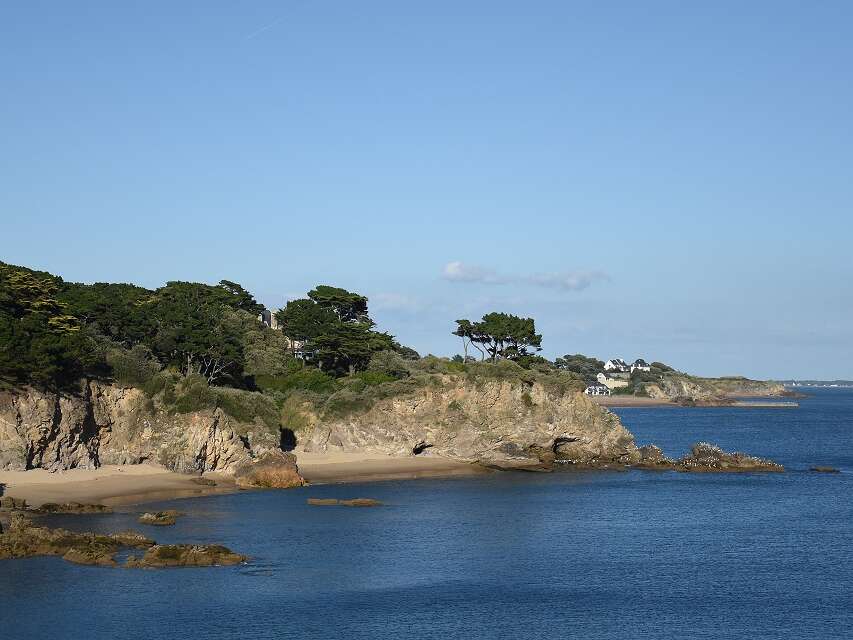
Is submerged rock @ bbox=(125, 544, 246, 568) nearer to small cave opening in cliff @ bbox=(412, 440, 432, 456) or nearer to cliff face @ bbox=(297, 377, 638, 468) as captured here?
cliff face @ bbox=(297, 377, 638, 468)

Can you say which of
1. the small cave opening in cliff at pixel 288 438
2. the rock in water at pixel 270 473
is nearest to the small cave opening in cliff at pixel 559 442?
the small cave opening in cliff at pixel 288 438

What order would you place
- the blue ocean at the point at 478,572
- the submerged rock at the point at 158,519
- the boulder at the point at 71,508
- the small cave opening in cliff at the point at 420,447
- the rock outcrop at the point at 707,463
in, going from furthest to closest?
1. the small cave opening in cliff at the point at 420,447
2. the rock outcrop at the point at 707,463
3. the boulder at the point at 71,508
4. the submerged rock at the point at 158,519
5. the blue ocean at the point at 478,572

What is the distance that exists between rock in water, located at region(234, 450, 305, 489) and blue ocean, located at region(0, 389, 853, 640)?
216cm

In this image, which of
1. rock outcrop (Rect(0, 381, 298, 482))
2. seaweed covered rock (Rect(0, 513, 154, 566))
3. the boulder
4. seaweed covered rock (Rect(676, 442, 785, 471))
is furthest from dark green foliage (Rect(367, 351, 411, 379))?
seaweed covered rock (Rect(0, 513, 154, 566))

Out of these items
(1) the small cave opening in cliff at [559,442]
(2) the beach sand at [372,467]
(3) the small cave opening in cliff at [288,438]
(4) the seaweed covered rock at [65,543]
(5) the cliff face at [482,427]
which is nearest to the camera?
(4) the seaweed covered rock at [65,543]

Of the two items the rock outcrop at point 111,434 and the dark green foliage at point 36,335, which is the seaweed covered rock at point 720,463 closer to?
the rock outcrop at point 111,434

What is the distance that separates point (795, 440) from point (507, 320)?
5621 centimetres

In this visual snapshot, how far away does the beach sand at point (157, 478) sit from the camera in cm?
7369

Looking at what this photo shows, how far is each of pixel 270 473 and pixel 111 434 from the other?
44.5 ft

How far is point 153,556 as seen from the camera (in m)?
53.5

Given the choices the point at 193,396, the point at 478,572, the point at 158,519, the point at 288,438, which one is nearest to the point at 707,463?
the point at 288,438

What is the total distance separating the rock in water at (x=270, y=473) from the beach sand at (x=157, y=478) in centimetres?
142

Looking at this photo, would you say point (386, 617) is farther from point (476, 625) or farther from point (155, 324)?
point (155, 324)

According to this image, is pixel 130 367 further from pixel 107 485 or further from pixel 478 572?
pixel 478 572
